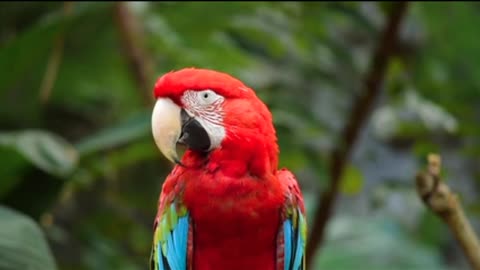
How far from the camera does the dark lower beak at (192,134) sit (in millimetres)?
829

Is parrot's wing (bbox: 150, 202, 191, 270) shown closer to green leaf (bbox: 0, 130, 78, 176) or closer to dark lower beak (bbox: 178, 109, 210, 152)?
dark lower beak (bbox: 178, 109, 210, 152)

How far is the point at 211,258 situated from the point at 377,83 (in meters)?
0.63

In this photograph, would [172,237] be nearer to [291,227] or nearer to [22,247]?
[291,227]

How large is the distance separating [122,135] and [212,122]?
576mm

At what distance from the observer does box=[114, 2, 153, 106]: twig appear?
168cm

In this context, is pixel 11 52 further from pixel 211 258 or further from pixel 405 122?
pixel 405 122

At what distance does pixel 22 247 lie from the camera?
1101 mm

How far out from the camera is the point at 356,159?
6.95ft

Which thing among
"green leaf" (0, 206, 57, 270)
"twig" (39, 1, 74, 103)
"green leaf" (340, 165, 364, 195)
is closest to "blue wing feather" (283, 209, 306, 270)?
"green leaf" (0, 206, 57, 270)

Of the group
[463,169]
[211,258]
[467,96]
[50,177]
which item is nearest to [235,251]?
[211,258]

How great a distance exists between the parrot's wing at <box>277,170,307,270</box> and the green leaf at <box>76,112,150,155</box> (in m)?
0.51

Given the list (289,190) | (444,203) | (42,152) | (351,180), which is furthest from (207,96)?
(351,180)

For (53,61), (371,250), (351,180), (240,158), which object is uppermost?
(240,158)

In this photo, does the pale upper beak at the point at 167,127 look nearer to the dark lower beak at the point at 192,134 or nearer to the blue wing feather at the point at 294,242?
the dark lower beak at the point at 192,134
